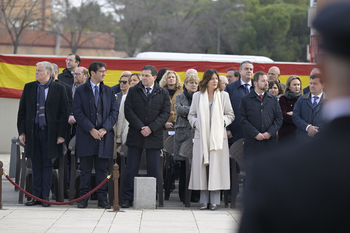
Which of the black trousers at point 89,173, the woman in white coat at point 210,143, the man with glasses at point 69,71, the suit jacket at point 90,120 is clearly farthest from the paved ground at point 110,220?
the man with glasses at point 69,71

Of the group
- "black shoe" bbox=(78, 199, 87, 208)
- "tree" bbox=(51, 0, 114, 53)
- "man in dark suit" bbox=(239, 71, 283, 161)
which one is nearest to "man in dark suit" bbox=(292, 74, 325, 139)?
"man in dark suit" bbox=(239, 71, 283, 161)

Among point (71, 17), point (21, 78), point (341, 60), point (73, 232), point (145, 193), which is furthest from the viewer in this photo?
point (71, 17)

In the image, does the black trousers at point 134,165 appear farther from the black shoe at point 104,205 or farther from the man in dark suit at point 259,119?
the man in dark suit at point 259,119

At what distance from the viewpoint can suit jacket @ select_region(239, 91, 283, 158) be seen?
8.01m

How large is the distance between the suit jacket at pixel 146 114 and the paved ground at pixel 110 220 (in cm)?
110

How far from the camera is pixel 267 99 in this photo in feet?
26.8

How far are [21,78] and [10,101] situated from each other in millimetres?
802

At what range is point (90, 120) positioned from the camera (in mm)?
7953

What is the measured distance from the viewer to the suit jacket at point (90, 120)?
7.88m

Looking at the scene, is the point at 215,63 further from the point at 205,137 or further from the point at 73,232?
the point at 73,232

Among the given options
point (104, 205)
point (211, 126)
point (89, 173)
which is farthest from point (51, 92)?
point (211, 126)

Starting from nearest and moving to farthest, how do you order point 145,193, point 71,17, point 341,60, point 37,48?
point 341,60 < point 145,193 < point 71,17 < point 37,48

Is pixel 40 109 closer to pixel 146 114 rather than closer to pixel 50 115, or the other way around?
pixel 50 115

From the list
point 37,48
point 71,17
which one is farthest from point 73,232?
point 37,48
